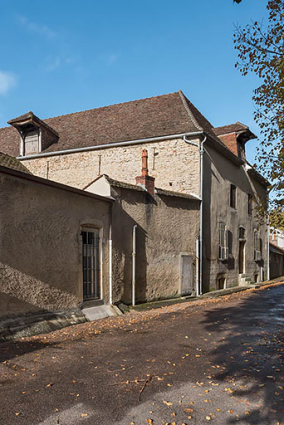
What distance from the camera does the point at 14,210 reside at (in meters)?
7.33

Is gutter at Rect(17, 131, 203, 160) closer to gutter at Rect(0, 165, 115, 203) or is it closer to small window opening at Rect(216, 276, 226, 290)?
gutter at Rect(0, 165, 115, 203)

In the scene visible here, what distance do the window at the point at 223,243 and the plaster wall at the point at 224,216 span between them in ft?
0.83

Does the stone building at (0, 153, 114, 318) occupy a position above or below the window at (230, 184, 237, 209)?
below

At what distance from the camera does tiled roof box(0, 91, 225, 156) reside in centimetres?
1577

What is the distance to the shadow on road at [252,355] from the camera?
3.94 meters

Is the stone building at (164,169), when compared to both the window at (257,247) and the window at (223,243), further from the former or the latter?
the window at (257,247)

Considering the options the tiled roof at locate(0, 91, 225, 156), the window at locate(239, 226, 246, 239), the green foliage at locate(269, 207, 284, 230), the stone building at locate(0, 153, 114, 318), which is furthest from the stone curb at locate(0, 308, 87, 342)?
the window at locate(239, 226, 246, 239)

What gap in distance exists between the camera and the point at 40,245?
7.92 m

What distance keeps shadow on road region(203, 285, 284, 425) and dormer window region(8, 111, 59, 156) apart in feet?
39.7

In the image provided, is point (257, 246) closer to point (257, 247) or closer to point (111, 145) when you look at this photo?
point (257, 247)

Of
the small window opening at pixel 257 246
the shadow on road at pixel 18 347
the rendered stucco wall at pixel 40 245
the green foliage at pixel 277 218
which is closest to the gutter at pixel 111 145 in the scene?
the green foliage at pixel 277 218

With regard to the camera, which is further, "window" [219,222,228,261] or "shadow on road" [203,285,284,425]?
"window" [219,222,228,261]

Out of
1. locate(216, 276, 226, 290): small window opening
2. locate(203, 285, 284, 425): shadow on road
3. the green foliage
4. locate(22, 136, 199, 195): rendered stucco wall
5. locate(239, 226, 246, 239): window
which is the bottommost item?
locate(216, 276, 226, 290): small window opening

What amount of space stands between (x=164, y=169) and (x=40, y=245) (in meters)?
8.46
